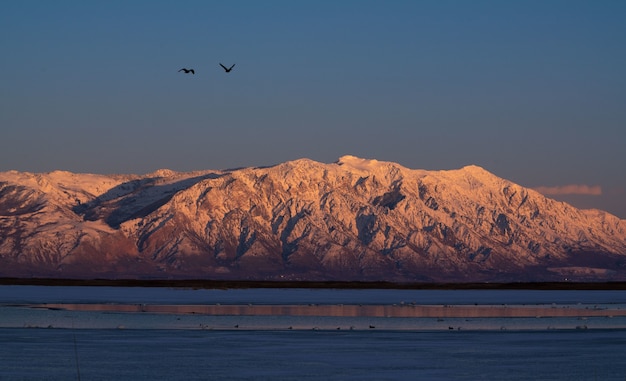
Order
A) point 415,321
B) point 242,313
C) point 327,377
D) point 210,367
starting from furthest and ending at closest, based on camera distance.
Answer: point 242,313, point 415,321, point 210,367, point 327,377

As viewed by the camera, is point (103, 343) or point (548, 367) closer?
point (548, 367)

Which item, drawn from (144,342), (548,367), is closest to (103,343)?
(144,342)

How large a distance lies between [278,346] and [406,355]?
8.47 m

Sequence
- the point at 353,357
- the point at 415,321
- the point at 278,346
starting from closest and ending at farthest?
the point at 353,357 → the point at 278,346 → the point at 415,321

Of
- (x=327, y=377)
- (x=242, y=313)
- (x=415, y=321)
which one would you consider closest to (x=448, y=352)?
(x=327, y=377)

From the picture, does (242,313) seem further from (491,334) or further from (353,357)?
(353,357)

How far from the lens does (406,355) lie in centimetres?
6069

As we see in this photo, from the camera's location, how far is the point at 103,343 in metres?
65.7

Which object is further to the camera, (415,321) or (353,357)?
(415,321)

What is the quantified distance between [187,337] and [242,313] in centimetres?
3510

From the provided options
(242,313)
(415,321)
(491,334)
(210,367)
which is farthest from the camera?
(242,313)

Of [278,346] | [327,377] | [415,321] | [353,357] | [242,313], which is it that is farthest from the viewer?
[242,313]

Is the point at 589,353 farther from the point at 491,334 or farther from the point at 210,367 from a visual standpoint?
the point at 210,367

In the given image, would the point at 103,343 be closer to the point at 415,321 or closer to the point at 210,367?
the point at 210,367
